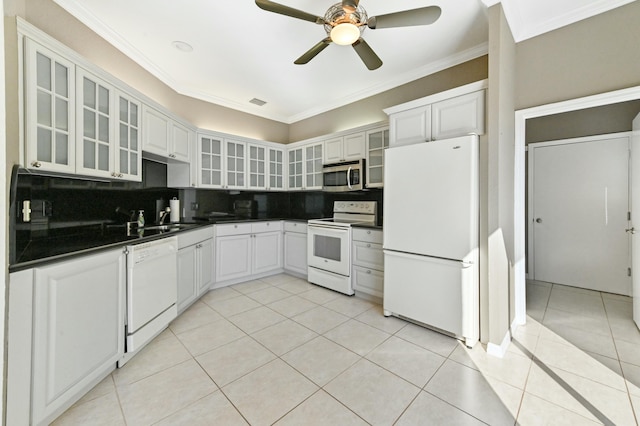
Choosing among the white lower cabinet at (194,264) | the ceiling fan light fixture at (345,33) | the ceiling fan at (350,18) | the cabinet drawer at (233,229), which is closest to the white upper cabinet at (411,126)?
the ceiling fan at (350,18)

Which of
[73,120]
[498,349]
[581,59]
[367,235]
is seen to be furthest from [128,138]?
[581,59]

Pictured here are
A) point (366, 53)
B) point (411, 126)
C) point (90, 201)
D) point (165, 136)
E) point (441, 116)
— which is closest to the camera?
point (366, 53)

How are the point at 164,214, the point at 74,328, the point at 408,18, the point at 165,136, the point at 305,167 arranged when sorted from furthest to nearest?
the point at 305,167
the point at 164,214
the point at 165,136
the point at 408,18
the point at 74,328

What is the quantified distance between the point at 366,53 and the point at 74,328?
2.79 metres

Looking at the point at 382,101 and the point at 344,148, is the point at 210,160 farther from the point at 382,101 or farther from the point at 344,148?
the point at 382,101

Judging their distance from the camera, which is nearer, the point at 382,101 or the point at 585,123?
the point at 585,123

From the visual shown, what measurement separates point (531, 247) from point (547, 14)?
9.98 ft

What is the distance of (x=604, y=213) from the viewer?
3363mm

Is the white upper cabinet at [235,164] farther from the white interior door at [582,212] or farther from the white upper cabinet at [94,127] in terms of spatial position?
the white interior door at [582,212]

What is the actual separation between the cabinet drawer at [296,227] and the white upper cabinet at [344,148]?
1.05 m

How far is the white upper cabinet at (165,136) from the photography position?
267 centimetres

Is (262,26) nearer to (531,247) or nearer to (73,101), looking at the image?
(73,101)

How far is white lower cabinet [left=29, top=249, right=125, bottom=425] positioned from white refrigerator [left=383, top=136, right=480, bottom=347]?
236cm

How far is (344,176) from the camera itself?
3.71m
